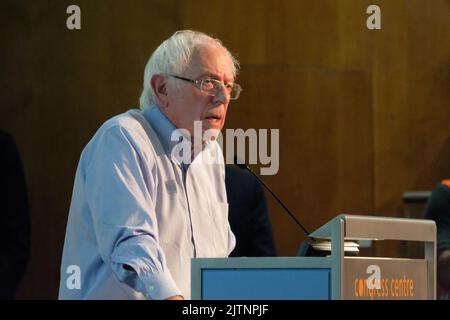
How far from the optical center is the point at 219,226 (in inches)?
118

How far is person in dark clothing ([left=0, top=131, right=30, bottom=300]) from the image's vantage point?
159 inches

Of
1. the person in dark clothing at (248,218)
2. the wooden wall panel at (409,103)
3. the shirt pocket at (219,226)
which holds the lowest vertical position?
the person in dark clothing at (248,218)

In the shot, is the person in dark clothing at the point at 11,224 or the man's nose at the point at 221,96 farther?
the person in dark clothing at the point at 11,224

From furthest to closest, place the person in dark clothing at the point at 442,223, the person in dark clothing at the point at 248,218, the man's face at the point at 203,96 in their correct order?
the person in dark clothing at the point at 248,218
the person in dark clothing at the point at 442,223
the man's face at the point at 203,96

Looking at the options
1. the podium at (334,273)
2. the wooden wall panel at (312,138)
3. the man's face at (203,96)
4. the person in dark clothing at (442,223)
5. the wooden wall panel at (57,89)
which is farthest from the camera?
the wooden wall panel at (312,138)

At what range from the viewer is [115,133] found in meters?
2.68

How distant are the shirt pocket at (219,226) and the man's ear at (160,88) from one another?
1.09 feet

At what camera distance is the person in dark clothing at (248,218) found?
4238 millimetres

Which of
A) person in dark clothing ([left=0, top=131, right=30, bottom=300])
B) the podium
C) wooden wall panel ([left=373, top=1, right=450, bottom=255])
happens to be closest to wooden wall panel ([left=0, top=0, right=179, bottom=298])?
person in dark clothing ([left=0, top=131, right=30, bottom=300])

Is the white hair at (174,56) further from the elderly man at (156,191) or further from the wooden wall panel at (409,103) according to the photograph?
the wooden wall panel at (409,103)

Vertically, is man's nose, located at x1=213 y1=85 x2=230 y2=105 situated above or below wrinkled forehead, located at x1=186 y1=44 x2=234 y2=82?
below

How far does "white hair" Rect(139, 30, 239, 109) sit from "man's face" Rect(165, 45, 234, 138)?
A: 2 cm

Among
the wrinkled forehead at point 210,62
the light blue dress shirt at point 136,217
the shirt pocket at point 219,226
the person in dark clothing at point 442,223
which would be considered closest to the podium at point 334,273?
the light blue dress shirt at point 136,217

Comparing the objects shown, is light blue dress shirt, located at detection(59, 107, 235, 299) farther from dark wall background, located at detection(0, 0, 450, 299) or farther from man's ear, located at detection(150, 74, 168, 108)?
dark wall background, located at detection(0, 0, 450, 299)
